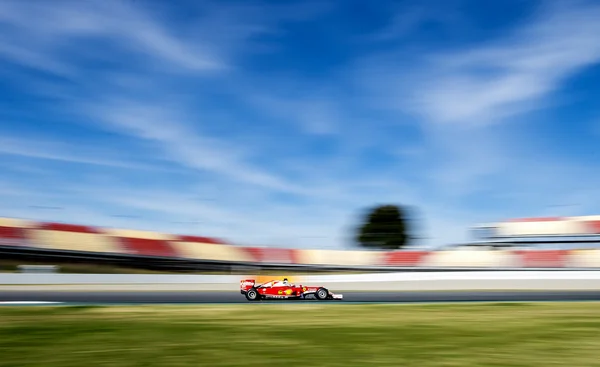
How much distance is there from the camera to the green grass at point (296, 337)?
22.8 ft

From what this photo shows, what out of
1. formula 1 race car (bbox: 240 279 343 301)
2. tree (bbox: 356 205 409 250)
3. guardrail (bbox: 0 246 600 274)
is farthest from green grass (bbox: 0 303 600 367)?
tree (bbox: 356 205 409 250)

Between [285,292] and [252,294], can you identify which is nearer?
[285,292]

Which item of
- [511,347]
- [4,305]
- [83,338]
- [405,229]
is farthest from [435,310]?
[405,229]

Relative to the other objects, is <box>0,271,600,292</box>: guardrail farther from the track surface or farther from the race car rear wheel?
the race car rear wheel

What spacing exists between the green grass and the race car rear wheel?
3424 millimetres

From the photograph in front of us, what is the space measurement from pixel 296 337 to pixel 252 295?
8485mm

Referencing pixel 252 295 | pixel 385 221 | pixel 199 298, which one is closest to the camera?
pixel 252 295

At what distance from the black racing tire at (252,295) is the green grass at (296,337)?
3381mm

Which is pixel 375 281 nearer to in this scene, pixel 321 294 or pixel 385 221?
pixel 321 294

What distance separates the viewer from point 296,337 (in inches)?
349

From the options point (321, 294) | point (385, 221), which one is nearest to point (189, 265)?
point (321, 294)

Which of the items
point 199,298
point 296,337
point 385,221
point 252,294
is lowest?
point 296,337

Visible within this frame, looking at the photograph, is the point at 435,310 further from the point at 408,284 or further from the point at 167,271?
the point at 167,271

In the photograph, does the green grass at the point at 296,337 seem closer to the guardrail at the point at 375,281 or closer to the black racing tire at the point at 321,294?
the black racing tire at the point at 321,294
